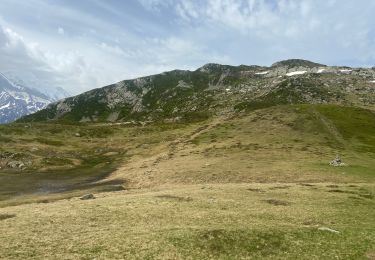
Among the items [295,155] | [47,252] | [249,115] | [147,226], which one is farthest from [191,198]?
[249,115]

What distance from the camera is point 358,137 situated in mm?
132250

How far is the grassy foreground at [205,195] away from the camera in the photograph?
33.7m

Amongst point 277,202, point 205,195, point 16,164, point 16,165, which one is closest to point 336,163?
point 277,202

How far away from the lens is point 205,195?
56969mm

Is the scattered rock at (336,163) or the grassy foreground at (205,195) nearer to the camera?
the grassy foreground at (205,195)

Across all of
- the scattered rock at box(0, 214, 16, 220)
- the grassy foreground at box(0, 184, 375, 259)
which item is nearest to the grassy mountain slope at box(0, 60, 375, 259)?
the grassy foreground at box(0, 184, 375, 259)

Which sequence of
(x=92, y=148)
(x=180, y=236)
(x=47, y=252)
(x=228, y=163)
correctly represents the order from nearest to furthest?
(x=47, y=252)
(x=180, y=236)
(x=228, y=163)
(x=92, y=148)

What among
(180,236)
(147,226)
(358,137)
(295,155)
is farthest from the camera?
(358,137)

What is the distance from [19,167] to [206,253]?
3617 inches

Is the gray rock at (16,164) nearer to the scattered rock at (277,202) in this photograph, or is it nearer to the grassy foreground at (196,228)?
the grassy foreground at (196,228)

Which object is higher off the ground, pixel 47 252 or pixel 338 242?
pixel 47 252

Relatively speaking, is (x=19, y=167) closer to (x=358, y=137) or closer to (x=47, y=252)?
(x=47, y=252)

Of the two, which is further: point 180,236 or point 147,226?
point 147,226

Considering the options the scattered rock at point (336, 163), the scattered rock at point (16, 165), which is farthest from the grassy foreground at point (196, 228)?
the scattered rock at point (16, 165)
